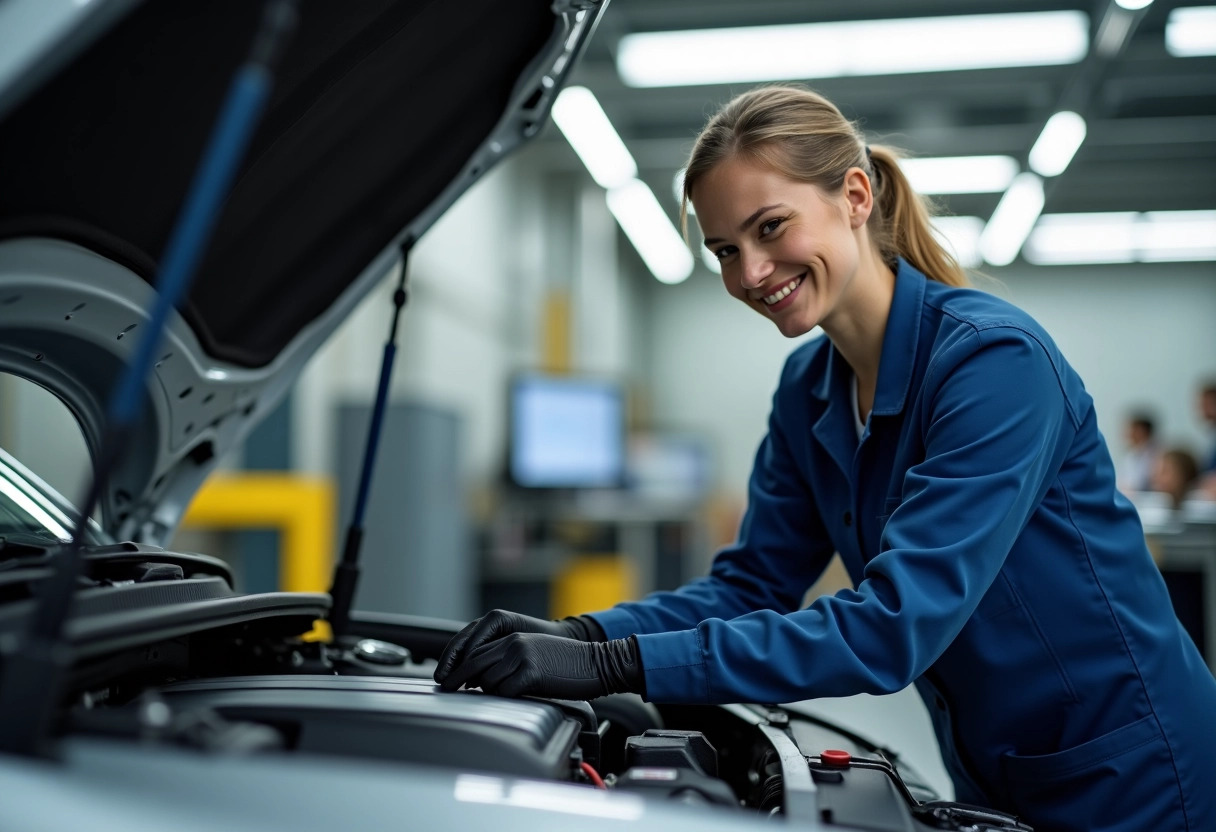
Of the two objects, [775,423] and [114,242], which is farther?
[775,423]

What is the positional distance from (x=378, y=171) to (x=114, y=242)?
399 millimetres

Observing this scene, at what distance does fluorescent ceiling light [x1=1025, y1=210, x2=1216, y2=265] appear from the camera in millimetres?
10727

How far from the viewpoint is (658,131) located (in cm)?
849

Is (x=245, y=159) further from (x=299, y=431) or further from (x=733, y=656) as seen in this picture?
(x=299, y=431)

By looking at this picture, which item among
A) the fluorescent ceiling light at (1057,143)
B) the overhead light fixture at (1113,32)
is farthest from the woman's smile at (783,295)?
the fluorescent ceiling light at (1057,143)

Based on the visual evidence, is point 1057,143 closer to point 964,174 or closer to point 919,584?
point 964,174

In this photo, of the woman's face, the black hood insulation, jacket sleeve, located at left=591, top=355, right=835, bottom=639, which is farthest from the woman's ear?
the black hood insulation

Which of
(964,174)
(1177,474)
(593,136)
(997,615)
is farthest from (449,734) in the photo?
(964,174)

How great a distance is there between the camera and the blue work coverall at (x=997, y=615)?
43.5 inches

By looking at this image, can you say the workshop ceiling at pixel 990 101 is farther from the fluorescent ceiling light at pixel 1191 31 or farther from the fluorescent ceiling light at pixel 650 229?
the fluorescent ceiling light at pixel 650 229

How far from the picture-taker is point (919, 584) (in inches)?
43.5

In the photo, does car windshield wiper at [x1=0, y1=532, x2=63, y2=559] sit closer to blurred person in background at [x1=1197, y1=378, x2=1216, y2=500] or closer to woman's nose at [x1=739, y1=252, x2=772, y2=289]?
woman's nose at [x1=739, y1=252, x2=772, y2=289]

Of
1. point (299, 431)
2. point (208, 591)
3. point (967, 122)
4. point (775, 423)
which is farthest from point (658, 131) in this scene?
point (208, 591)

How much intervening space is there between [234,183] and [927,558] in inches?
37.2
